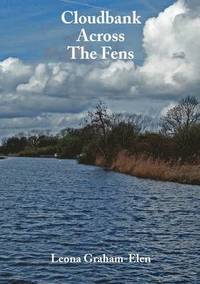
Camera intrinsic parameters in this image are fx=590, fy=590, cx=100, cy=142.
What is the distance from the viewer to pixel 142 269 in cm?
1327

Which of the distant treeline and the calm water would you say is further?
the distant treeline

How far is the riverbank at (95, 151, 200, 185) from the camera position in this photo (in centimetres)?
4021

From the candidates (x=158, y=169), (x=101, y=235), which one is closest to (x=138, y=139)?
(x=158, y=169)

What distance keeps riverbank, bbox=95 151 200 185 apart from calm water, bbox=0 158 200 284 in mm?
6797

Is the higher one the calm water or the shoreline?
the shoreline

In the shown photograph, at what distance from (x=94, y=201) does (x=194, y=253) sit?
14357 millimetres

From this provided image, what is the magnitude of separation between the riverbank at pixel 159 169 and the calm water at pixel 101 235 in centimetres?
680

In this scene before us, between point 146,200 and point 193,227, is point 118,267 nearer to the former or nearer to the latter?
point 193,227

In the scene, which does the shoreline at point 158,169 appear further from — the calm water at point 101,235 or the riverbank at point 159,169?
the calm water at point 101,235

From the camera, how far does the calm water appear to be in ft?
42.4

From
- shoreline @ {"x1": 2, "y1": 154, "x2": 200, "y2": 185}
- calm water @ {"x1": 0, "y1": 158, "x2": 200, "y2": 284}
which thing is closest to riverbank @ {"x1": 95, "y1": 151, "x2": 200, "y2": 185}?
shoreline @ {"x1": 2, "y1": 154, "x2": 200, "y2": 185}

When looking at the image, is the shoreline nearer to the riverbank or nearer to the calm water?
the riverbank

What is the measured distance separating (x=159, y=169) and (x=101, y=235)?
2619 cm

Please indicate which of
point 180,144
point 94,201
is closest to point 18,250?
point 94,201
